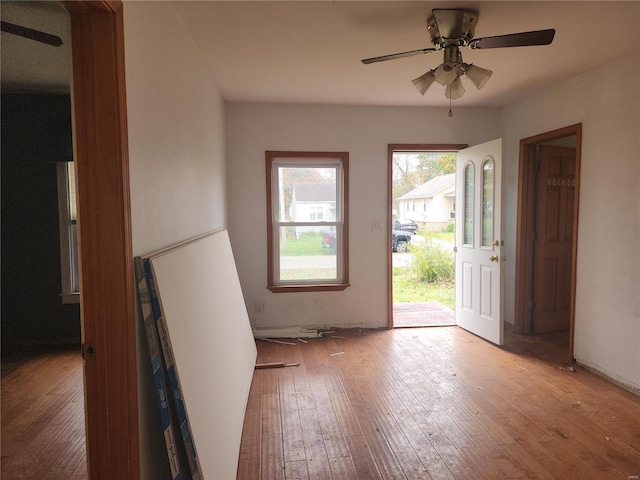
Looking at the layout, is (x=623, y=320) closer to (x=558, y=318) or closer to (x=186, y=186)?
(x=558, y=318)

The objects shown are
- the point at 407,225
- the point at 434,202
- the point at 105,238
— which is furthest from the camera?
the point at 407,225

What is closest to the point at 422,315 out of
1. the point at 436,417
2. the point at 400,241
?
the point at 436,417

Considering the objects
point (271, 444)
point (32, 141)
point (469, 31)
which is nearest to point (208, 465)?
point (271, 444)

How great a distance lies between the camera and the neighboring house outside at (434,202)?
9357mm

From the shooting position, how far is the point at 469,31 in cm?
248

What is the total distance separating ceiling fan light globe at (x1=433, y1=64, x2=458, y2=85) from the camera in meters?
2.57

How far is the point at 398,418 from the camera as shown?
8.80 ft

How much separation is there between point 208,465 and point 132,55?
1713 millimetres

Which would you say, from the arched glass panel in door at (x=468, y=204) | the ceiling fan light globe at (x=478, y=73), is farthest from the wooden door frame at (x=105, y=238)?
the arched glass panel in door at (x=468, y=204)

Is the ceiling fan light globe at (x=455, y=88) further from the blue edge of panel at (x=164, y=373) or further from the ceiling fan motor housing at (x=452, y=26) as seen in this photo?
the blue edge of panel at (x=164, y=373)

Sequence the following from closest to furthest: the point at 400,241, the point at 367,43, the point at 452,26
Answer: the point at 452,26, the point at 367,43, the point at 400,241

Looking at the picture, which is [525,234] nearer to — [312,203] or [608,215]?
[608,215]

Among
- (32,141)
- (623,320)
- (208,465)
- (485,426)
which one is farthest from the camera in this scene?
(32,141)

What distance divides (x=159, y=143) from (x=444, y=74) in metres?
1.83
